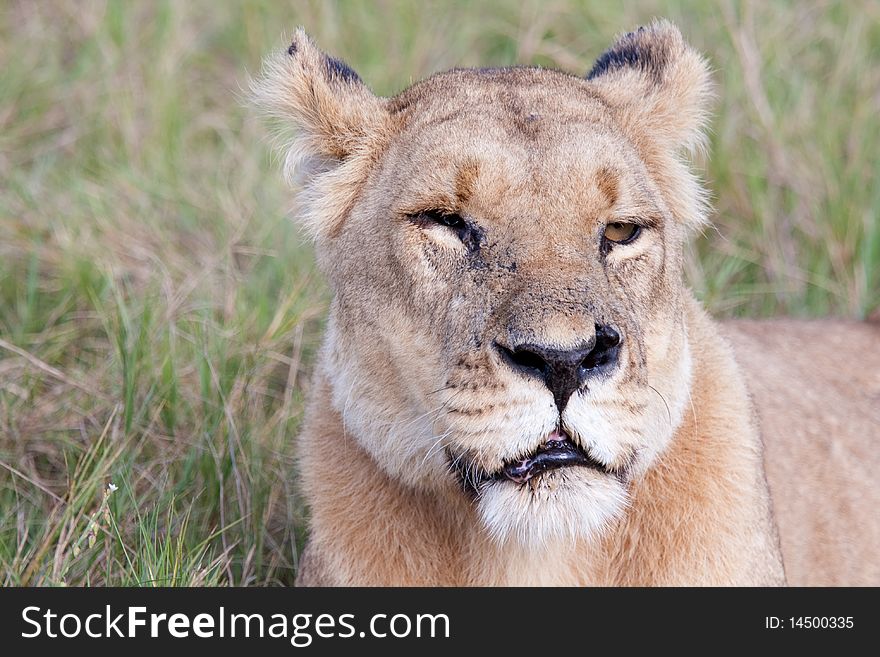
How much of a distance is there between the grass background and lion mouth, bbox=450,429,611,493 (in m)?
1.12

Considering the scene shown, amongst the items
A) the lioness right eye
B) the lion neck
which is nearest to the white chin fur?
the lion neck

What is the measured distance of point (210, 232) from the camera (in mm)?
5898

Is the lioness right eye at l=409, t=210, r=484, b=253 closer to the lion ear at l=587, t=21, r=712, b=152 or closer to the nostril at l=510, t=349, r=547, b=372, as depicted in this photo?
the nostril at l=510, t=349, r=547, b=372

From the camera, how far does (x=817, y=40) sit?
21.8 feet

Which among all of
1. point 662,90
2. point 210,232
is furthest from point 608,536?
point 210,232

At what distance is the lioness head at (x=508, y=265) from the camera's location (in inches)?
108

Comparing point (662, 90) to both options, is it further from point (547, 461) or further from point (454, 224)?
point (547, 461)

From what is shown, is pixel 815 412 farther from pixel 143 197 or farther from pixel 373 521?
pixel 143 197

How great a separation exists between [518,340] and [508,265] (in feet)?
0.95

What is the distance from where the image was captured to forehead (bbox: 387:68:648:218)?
3.04 metres

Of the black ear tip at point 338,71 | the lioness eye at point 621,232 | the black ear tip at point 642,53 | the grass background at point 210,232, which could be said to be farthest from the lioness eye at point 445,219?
the grass background at point 210,232

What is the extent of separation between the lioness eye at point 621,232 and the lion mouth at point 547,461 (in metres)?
0.61

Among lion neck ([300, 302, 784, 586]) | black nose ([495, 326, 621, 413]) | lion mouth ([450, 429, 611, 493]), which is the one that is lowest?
lion neck ([300, 302, 784, 586])
